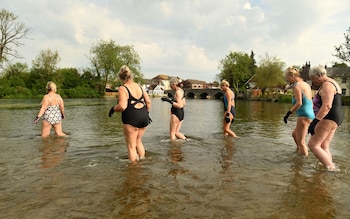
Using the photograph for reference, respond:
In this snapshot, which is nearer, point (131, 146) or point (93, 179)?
point (93, 179)

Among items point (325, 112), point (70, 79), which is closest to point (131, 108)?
point (325, 112)

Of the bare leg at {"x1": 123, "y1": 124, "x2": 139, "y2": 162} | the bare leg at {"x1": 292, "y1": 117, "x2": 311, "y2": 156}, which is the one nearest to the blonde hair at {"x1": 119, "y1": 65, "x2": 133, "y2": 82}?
the bare leg at {"x1": 123, "y1": 124, "x2": 139, "y2": 162}

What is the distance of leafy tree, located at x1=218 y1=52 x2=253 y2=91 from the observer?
287 feet

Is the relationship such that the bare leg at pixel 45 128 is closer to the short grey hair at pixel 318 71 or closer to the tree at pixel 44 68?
the short grey hair at pixel 318 71

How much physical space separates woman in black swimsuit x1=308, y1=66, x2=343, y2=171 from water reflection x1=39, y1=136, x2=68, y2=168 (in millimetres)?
5571

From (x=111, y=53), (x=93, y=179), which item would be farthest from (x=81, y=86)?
(x=93, y=179)

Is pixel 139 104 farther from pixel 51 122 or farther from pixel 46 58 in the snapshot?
pixel 46 58

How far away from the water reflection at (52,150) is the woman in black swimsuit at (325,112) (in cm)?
557

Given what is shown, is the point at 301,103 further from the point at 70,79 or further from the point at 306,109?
the point at 70,79

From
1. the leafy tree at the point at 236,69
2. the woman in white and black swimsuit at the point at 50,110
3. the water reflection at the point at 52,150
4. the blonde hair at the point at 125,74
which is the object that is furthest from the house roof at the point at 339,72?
the blonde hair at the point at 125,74

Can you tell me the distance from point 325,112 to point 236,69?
85.3m

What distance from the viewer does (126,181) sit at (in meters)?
4.79

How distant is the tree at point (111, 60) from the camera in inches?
2911

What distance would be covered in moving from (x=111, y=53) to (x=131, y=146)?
71.9 metres
